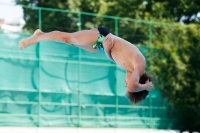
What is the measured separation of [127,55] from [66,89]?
7021 millimetres

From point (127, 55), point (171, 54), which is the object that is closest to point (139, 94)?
point (127, 55)

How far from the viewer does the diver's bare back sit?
7578 mm

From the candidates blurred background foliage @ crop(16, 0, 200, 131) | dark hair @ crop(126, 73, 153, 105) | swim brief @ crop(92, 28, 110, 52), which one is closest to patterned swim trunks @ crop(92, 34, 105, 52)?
swim brief @ crop(92, 28, 110, 52)

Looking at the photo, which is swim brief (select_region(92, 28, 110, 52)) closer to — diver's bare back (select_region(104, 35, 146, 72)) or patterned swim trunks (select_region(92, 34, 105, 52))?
patterned swim trunks (select_region(92, 34, 105, 52))

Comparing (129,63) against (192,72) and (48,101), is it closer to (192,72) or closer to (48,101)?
(48,101)

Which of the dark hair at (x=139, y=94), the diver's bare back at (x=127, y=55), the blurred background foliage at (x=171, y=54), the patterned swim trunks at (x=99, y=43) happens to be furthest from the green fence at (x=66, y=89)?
the dark hair at (x=139, y=94)

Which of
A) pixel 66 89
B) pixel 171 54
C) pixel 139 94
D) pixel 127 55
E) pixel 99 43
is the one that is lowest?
pixel 66 89

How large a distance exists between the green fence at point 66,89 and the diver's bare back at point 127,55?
20.8 feet

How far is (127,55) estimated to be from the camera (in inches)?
303

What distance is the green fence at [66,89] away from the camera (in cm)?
1384

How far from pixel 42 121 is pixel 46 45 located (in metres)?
1.82

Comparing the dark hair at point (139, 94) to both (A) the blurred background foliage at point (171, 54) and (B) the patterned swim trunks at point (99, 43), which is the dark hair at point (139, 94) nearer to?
(B) the patterned swim trunks at point (99, 43)

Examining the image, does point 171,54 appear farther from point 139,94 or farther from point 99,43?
point 139,94

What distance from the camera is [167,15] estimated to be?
20266mm
